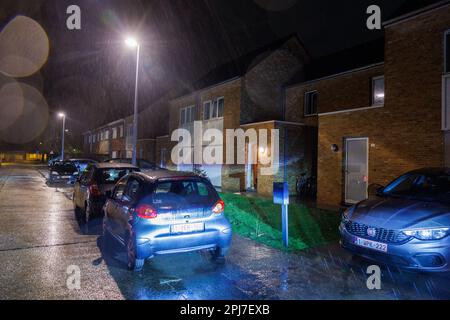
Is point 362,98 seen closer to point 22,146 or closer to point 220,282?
point 220,282

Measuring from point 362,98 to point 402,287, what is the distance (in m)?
11.1

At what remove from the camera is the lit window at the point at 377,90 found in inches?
539

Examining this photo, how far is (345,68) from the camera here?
617 inches

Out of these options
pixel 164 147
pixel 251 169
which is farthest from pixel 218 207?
pixel 164 147

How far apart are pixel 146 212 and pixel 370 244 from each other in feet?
11.2

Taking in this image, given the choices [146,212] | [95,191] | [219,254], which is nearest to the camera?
[146,212]

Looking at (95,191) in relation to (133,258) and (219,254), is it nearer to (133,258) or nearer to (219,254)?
(133,258)

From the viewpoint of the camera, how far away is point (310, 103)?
56.7 feet

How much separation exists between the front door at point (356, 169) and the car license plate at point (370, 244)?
652 centimetres

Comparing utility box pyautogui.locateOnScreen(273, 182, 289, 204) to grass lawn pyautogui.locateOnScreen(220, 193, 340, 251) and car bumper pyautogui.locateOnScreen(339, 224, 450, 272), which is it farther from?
car bumper pyautogui.locateOnScreen(339, 224, 450, 272)

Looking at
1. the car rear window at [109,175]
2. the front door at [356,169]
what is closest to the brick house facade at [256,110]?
the front door at [356,169]

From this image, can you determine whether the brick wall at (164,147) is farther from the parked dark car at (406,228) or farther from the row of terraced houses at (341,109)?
the parked dark car at (406,228)

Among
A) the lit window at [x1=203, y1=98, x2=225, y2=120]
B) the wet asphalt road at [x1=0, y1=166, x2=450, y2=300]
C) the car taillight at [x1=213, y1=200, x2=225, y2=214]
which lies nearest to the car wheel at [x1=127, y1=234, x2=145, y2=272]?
the wet asphalt road at [x1=0, y1=166, x2=450, y2=300]

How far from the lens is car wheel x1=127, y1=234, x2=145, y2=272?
5.14 metres
